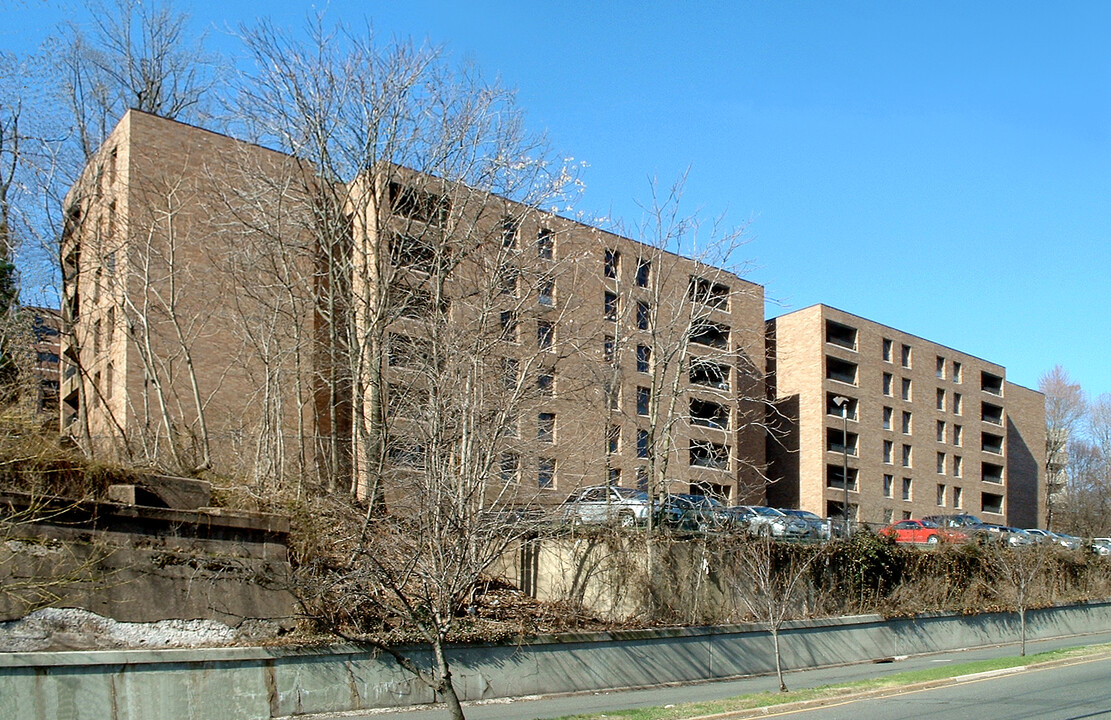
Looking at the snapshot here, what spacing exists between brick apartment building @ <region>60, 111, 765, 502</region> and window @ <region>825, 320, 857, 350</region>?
100ft

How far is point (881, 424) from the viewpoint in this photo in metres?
62.0

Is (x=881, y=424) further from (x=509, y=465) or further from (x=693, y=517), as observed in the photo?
(x=509, y=465)

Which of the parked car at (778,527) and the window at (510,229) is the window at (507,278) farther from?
the parked car at (778,527)

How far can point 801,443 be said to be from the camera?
59.3 meters

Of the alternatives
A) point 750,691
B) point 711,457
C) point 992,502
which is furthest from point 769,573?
point 992,502

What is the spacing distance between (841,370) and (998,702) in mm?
48251

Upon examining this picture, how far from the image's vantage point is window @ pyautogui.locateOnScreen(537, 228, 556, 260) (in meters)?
23.8

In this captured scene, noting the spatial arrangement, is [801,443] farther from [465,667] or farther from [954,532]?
[465,667]

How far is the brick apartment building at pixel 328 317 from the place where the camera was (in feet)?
66.2

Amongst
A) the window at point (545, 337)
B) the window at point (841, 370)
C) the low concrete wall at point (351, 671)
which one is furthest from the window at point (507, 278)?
the window at point (841, 370)

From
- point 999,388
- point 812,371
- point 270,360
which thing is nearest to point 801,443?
point 812,371

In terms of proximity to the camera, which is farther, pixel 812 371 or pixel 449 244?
pixel 812 371

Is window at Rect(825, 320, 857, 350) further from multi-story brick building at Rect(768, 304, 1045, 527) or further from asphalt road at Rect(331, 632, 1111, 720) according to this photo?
asphalt road at Rect(331, 632, 1111, 720)

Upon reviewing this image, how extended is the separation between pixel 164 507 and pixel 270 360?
7906mm
